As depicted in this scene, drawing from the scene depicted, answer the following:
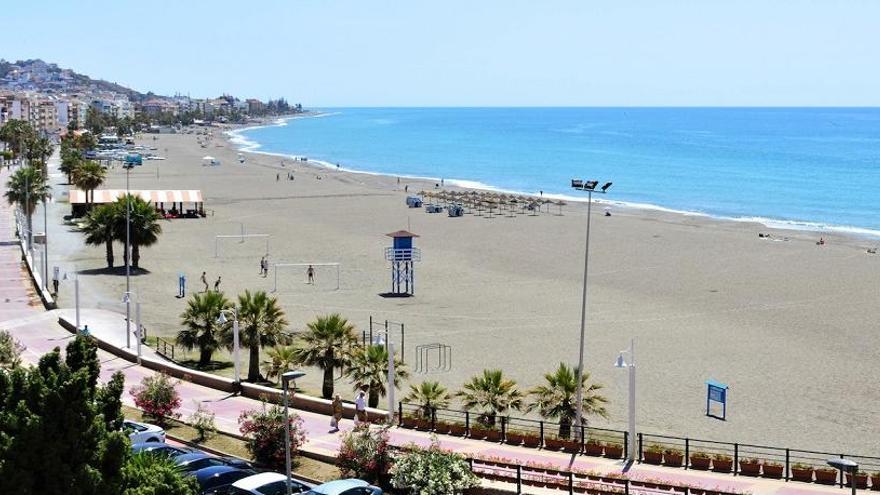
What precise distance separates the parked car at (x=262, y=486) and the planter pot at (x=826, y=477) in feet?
33.1

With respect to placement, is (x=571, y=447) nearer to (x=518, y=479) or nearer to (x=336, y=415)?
(x=518, y=479)

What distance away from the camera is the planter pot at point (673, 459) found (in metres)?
21.5

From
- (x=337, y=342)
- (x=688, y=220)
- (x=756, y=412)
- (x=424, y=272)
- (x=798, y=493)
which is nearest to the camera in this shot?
(x=798, y=493)

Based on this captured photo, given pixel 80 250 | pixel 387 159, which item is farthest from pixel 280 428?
pixel 387 159

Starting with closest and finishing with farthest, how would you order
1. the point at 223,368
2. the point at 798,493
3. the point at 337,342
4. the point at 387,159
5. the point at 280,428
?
the point at 798,493
the point at 280,428
the point at 337,342
the point at 223,368
the point at 387,159

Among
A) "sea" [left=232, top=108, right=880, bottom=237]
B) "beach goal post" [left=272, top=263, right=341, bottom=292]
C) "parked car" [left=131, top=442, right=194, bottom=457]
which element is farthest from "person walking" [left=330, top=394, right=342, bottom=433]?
"sea" [left=232, top=108, right=880, bottom=237]

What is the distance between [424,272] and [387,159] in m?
105

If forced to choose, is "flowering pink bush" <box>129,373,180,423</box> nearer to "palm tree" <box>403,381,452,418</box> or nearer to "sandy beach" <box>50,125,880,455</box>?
"palm tree" <box>403,381,452,418</box>

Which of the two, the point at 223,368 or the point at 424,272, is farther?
the point at 424,272

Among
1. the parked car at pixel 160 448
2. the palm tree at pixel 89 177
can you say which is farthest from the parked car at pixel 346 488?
the palm tree at pixel 89 177

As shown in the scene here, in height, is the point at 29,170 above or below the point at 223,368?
above

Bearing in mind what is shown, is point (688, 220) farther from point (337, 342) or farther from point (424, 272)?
point (337, 342)

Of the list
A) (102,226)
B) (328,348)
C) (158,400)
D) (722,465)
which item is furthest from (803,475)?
(102,226)

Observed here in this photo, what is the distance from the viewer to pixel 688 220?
3189 inches
